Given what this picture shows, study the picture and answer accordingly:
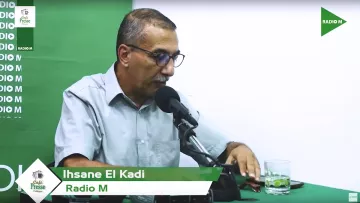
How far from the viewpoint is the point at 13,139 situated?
2.34 meters

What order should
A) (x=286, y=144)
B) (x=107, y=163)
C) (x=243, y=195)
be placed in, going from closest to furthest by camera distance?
(x=243, y=195)
(x=107, y=163)
(x=286, y=144)

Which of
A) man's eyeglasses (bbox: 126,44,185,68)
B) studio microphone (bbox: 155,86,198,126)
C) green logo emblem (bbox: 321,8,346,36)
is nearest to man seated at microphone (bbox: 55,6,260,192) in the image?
man's eyeglasses (bbox: 126,44,185,68)

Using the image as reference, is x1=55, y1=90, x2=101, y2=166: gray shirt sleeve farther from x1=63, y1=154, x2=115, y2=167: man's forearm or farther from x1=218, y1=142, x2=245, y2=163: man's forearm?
x1=218, y1=142, x2=245, y2=163: man's forearm

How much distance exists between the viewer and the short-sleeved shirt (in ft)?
7.34

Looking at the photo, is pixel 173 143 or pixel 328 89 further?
pixel 328 89

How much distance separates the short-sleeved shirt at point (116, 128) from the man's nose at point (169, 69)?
0.47ft

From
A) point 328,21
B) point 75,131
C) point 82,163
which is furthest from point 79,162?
point 328,21

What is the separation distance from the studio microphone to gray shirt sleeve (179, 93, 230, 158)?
0.23 m

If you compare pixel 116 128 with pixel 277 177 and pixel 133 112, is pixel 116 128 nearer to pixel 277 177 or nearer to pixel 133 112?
pixel 133 112

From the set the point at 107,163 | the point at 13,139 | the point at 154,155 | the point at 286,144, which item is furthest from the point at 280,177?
the point at 13,139

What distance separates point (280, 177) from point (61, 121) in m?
1.04

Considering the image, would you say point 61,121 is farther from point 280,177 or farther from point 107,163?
point 280,177

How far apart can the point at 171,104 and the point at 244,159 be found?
552 millimetres

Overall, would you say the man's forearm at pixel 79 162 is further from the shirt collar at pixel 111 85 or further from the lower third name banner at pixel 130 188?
the shirt collar at pixel 111 85
